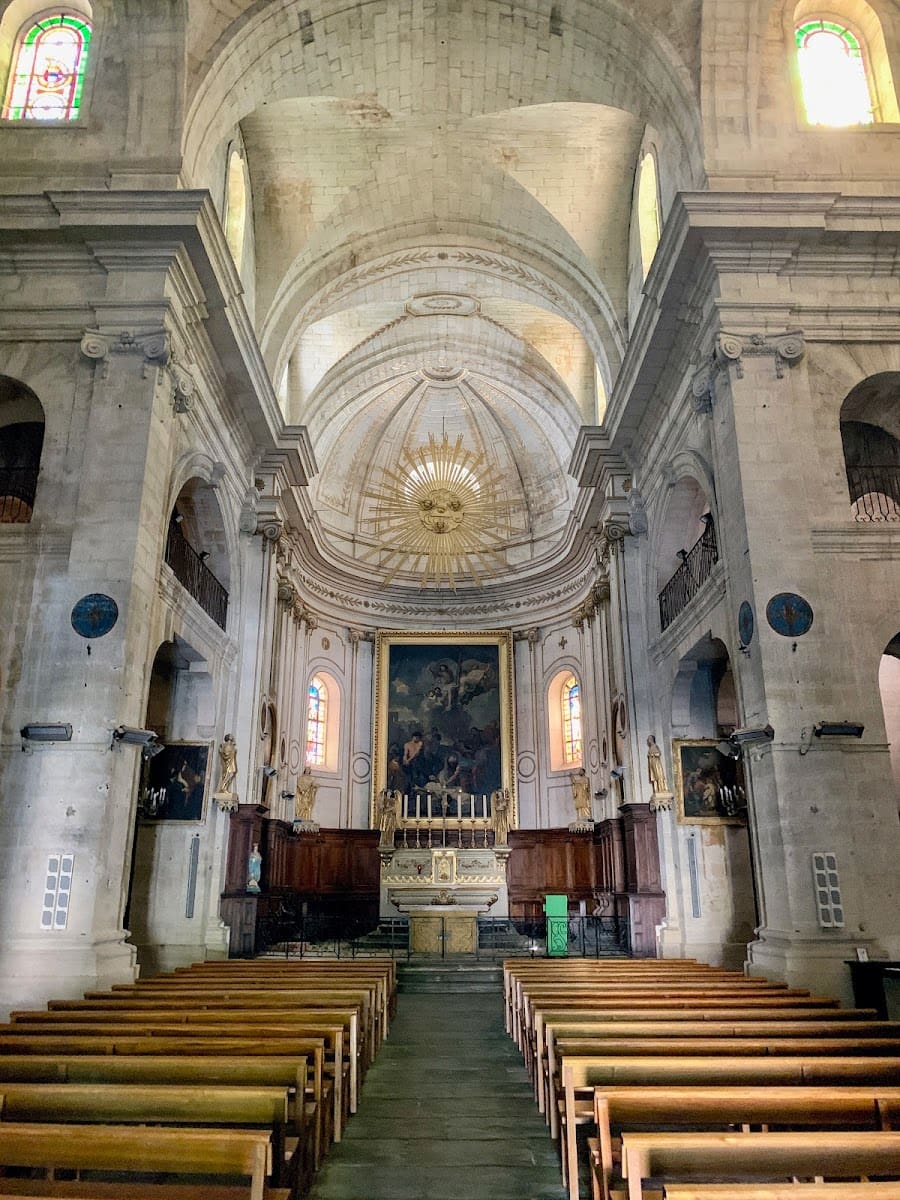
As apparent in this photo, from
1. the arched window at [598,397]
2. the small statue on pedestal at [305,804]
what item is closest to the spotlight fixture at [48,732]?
the small statue on pedestal at [305,804]

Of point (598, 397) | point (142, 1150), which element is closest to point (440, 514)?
point (598, 397)

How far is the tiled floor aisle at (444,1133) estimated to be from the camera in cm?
509

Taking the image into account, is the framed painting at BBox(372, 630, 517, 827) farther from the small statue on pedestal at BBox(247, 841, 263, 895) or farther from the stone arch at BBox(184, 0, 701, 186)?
the stone arch at BBox(184, 0, 701, 186)

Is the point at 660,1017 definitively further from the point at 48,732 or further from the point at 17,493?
the point at 17,493

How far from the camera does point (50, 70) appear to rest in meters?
13.7

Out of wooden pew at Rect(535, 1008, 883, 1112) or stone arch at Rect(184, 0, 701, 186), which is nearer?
wooden pew at Rect(535, 1008, 883, 1112)

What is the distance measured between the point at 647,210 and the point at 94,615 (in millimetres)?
12539

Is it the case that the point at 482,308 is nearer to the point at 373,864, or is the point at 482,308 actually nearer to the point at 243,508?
the point at 243,508

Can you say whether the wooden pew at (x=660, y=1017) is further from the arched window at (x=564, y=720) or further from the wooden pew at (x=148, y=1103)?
the arched window at (x=564, y=720)

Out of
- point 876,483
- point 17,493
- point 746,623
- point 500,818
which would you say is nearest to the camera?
point 746,623

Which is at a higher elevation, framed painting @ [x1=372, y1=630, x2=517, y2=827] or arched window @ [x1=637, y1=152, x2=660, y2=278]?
arched window @ [x1=637, y1=152, x2=660, y2=278]

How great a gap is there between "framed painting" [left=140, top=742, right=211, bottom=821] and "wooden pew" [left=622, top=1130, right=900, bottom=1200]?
11943 mm

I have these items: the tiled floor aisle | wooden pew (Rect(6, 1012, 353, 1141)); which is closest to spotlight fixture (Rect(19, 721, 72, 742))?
wooden pew (Rect(6, 1012, 353, 1141))

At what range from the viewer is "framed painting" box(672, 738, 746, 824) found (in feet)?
43.6
